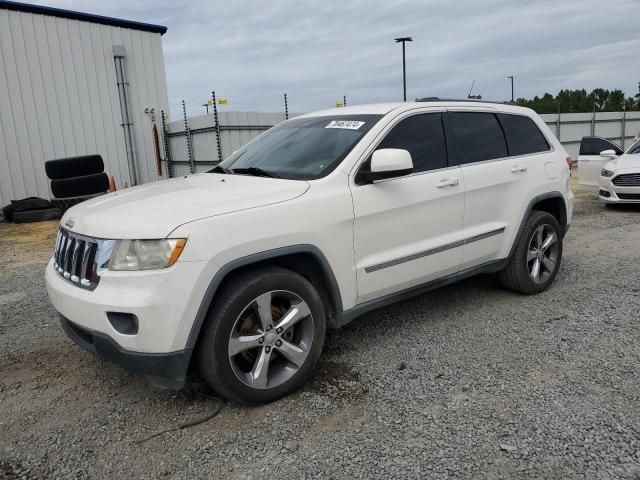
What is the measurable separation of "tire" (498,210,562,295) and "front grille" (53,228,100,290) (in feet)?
11.2

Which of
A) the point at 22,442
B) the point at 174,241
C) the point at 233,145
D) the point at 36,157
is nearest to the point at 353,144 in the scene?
the point at 174,241

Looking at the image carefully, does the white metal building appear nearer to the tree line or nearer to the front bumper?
the front bumper

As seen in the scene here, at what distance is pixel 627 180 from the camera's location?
9.30 m

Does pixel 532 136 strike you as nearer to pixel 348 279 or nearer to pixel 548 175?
pixel 548 175

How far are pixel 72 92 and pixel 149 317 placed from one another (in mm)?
12231

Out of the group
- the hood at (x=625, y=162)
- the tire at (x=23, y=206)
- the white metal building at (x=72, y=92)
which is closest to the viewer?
the hood at (x=625, y=162)

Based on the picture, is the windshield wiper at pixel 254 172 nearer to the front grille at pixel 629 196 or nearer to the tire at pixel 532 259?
the tire at pixel 532 259

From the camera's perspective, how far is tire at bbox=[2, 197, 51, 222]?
1103 centimetres

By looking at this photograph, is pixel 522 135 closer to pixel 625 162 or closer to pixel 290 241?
pixel 290 241

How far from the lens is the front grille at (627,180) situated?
30.1 feet

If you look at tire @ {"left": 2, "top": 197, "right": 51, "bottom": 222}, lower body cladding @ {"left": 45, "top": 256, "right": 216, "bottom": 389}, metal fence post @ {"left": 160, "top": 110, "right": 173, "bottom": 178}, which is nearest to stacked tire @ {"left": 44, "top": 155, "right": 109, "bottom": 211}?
tire @ {"left": 2, "top": 197, "right": 51, "bottom": 222}

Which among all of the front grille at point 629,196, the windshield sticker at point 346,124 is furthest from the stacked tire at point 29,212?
the front grille at point 629,196

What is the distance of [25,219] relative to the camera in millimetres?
10930

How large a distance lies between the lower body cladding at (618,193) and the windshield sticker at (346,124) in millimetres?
7587
